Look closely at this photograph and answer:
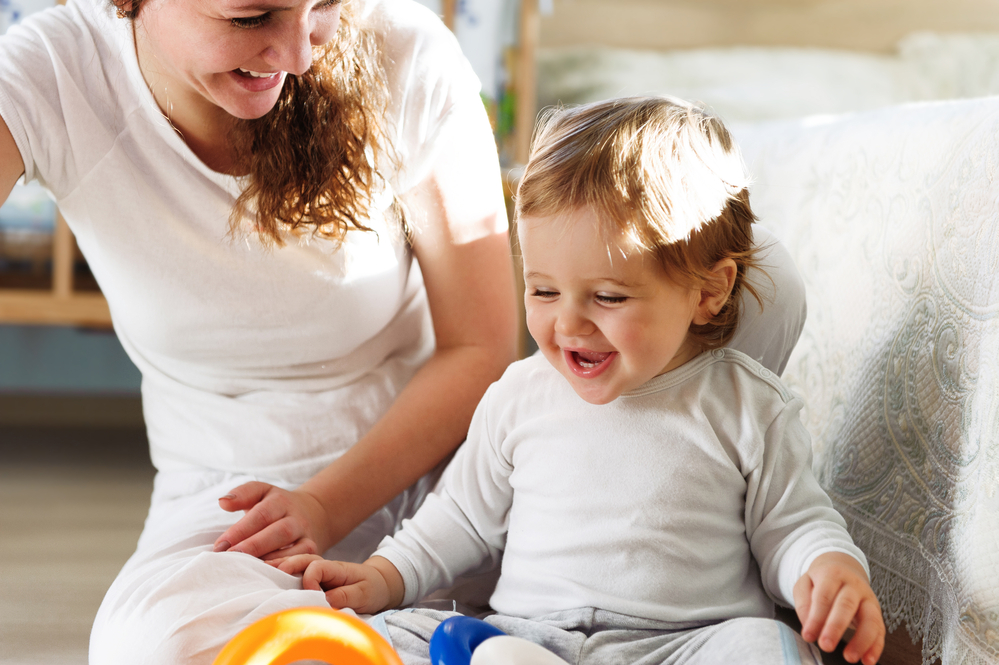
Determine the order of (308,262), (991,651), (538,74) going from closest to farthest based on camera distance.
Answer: (991,651) → (308,262) → (538,74)

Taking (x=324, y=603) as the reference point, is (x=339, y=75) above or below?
above

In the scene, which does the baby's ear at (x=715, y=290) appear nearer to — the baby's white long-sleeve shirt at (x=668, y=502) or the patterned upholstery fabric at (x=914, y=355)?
the baby's white long-sleeve shirt at (x=668, y=502)

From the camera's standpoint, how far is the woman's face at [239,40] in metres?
0.71

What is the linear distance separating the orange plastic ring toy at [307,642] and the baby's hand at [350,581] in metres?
0.15

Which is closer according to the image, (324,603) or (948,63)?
(324,603)

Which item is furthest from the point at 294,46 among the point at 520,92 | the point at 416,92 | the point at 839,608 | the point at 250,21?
the point at 520,92

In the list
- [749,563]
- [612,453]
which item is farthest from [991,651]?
[612,453]

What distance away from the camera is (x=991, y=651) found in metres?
0.64

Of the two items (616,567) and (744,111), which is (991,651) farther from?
(744,111)

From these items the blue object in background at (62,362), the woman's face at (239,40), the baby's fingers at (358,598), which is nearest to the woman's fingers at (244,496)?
the baby's fingers at (358,598)

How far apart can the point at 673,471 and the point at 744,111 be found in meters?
1.72

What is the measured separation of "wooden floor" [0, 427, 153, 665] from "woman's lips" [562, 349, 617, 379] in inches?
26.4

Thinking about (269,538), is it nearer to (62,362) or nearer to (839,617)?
(839,617)

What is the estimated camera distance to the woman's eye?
0.71m
